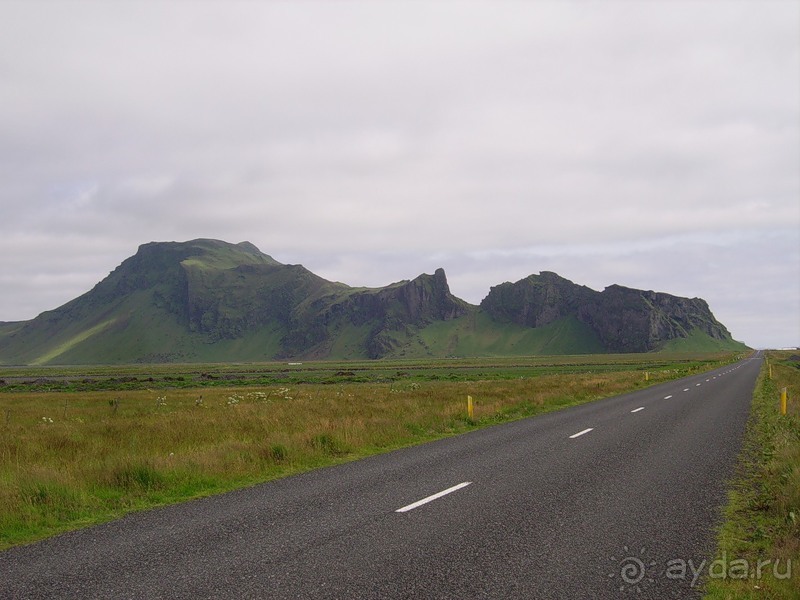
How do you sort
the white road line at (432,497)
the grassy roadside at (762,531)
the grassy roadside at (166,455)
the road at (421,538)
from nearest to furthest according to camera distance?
the grassy roadside at (762,531), the road at (421,538), the white road line at (432,497), the grassy roadside at (166,455)

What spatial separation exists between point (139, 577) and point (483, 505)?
478 cm

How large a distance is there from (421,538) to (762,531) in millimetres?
4442

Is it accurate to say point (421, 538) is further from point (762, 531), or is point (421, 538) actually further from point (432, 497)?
point (762, 531)

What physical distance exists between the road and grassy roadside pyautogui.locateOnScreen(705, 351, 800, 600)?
24 centimetres

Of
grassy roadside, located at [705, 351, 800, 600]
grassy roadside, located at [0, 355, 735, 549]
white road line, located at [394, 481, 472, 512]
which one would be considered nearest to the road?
white road line, located at [394, 481, 472, 512]

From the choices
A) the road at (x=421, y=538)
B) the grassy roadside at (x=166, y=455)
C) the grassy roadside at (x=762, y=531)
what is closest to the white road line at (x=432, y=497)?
the road at (x=421, y=538)

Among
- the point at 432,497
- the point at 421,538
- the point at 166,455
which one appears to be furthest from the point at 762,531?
the point at 166,455

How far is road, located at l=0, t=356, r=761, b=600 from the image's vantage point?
5602 mm

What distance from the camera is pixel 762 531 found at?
7.25 meters

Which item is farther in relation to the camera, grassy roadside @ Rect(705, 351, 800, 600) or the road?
the road

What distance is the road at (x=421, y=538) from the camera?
5602 millimetres

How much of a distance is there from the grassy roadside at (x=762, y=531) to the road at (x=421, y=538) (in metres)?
0.24

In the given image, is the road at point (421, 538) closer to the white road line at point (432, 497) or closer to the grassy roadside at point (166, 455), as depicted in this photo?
the white road line at point (432, 497)

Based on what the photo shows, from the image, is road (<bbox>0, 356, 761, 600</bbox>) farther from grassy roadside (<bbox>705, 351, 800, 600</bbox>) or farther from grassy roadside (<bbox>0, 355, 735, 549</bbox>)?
grassy roadside (<bbox>0, 355, 735, 549</bbox>)
